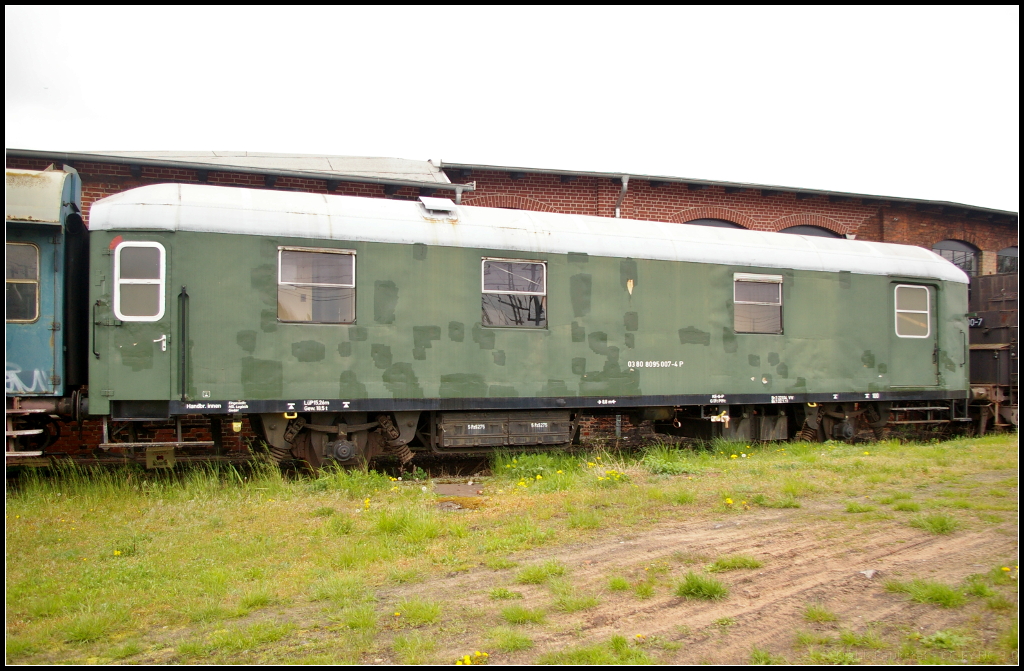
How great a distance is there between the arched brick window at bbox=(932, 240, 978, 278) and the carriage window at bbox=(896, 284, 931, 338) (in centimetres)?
772

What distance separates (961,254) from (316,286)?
17938 mm

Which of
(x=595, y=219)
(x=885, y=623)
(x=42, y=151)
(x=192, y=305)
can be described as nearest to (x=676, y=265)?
(x=595, y=219)

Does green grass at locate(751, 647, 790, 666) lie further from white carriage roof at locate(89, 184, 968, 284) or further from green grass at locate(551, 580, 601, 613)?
white carriage roof at locate(89, 184, 968, 284)

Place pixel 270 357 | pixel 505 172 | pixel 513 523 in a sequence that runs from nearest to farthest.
Answer: pixel 513 523 < pixel 270 357 < pixel 505 172

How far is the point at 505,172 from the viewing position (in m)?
14.8

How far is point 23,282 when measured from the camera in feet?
26.5

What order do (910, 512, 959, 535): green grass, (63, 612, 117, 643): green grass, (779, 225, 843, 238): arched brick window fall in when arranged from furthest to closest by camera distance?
(779, 225, 843, 238): arched brick window
(910, 512, 959, 535): green grass
(63, 612, 117, 643): green grass

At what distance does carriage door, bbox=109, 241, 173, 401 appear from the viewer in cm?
793

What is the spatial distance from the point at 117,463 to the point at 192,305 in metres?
3.32

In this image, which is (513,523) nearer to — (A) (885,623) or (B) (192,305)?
(A) (885,623)

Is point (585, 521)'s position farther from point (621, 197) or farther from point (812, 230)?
point (812, 230)

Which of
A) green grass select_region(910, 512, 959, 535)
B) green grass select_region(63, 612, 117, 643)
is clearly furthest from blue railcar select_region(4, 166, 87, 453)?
green grass select_region(910, 512, 959, 535)

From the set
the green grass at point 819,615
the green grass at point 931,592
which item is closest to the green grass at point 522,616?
the green grass at point 819,615

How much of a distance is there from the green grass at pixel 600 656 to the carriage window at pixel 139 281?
20.6 ft
